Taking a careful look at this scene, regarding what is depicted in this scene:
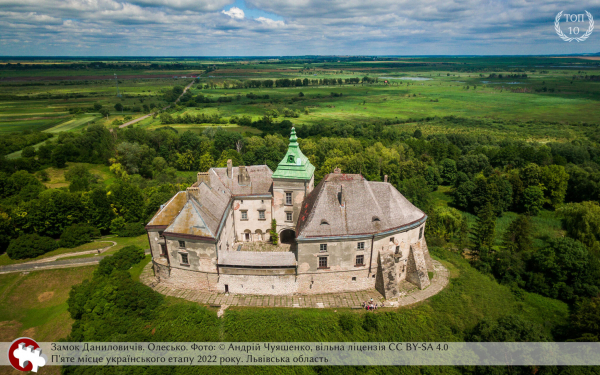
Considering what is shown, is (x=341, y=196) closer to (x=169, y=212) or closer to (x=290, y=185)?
(x=290, y=185)

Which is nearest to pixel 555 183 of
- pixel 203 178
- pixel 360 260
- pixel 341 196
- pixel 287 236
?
pixel 360 260

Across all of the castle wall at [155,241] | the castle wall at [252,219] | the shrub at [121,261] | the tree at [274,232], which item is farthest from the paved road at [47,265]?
the tree at [274,232]

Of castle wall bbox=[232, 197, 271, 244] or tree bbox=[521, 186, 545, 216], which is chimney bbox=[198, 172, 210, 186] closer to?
castle wall bbox=[232, 197, 271, 244]

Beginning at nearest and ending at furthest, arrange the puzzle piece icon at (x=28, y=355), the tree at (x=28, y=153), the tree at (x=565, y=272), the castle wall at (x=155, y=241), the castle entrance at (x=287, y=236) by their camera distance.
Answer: the puzzle piece icon at (x=28, y=355), the castle wall at (x=155, y=241), the tree at (x=565, y=272), the castle entrance at (x=287, y=236), the tree at (x=28, y=153)

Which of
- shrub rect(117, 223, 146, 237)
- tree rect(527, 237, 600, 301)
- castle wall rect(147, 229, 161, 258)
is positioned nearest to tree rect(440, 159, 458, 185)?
tree rect(527, 237, 600, 301)

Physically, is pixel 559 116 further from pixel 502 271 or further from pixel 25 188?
pixel 25 188

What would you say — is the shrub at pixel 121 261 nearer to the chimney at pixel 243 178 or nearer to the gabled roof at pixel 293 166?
the chimney at pixel 243 178
